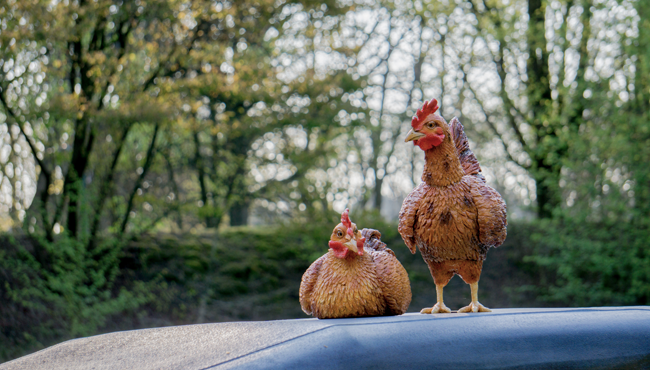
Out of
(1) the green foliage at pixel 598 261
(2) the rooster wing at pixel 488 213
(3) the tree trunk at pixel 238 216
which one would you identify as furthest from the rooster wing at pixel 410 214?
(3) the tree trunk at pixel 238 216

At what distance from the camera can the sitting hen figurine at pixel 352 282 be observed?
205cm

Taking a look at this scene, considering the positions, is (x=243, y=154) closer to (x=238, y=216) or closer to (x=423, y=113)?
(x=238, y=216)

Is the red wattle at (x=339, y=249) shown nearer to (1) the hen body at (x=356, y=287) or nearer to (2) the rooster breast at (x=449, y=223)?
(1) the hen body at (x=356, y=287)

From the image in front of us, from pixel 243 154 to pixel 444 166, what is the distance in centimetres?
526

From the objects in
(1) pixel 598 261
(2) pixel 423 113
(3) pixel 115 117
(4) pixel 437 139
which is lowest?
(1) pixel 598 261

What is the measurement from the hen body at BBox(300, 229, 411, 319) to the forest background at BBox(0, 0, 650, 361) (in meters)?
3.15

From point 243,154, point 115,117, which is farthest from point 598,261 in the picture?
point 115,117

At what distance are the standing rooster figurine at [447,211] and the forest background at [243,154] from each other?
10.4 feet

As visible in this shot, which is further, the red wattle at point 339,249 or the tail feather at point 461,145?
the tail feather at point 461,145

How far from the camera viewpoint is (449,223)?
204cm

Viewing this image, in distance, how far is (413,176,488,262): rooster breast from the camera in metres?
2.04

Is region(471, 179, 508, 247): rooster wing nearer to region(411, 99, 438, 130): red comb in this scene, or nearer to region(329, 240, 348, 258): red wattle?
region(411, 99, 438, 130): red comb

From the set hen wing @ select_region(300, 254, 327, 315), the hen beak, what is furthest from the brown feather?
hen wing @ select_region(300, 254, 327, 315)

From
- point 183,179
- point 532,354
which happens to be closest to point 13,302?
point 183,179
